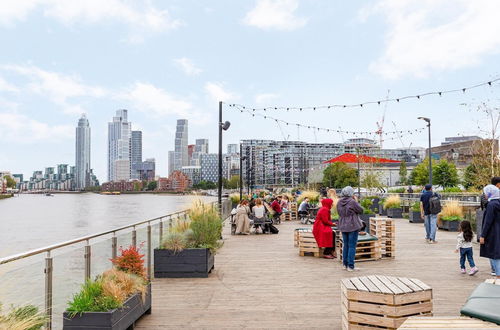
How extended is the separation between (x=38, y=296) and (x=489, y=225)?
238 inches

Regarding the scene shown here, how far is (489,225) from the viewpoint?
6.94 meters

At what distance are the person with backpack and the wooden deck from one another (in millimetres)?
1099

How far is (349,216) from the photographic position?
8.76 meters

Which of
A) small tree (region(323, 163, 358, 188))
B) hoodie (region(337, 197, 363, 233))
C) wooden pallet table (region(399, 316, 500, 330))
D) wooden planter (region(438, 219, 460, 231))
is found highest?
small tree (region(323, 163, 358, 188))

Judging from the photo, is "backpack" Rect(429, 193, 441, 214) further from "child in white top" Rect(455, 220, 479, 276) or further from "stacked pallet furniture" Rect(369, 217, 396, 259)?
"child in white top" Rect(455, 220, 479, 276)

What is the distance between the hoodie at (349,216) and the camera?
8.70m

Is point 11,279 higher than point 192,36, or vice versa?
point 192,36

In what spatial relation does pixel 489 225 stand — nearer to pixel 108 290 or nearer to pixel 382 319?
pixel 382 319

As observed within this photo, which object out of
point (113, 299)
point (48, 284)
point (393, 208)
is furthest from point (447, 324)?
point (393, 208)

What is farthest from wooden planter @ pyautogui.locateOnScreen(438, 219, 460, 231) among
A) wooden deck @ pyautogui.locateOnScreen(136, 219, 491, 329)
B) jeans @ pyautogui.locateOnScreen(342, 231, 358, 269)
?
jeans @ pyautogui.locateOnScreen(342, 231, 358, 269)

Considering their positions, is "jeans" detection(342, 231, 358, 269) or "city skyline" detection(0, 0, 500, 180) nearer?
"jeans" detection(342, 231, 358, 269)

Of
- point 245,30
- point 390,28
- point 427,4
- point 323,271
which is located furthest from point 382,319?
point 245,30

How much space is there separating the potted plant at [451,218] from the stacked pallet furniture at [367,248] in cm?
753

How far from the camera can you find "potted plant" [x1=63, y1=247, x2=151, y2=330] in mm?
4391
